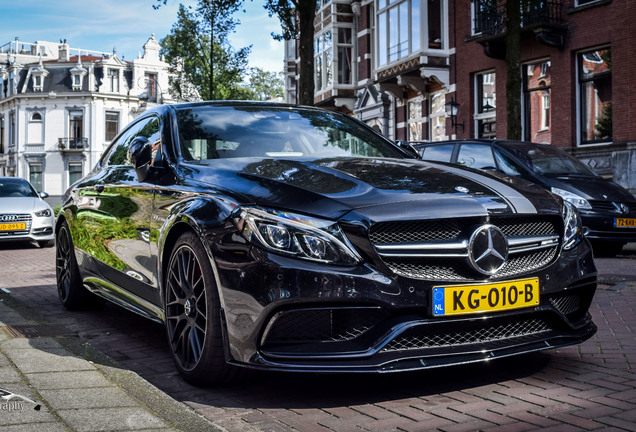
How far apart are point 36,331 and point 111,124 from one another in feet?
203

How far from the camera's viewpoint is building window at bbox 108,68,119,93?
64.9m

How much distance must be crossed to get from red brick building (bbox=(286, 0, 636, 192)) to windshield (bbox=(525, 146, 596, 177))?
7.10 meters

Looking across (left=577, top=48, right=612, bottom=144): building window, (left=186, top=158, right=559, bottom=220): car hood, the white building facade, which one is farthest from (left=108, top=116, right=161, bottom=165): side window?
the white building facade

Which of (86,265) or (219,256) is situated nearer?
(219,256)

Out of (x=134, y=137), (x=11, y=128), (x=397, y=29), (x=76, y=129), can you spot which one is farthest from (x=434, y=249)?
(x=11, y=128)

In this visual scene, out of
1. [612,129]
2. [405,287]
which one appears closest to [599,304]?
[405,287]

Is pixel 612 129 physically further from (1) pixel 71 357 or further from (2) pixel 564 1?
(1) pixel 71 357

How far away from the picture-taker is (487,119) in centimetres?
2353

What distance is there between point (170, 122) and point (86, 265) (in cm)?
158

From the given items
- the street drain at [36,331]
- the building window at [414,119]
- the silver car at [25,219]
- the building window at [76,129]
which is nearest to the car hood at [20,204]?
the silver car at [25,219]

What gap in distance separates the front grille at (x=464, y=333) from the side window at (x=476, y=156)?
716cm

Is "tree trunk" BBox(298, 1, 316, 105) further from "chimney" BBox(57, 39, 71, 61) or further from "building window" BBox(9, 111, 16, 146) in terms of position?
"chimney" BBox(57, 39, 71, 61)

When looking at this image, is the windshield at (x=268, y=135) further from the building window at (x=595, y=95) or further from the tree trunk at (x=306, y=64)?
the building window at (x=595, y=95)

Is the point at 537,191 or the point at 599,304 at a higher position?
the point at 537,191
